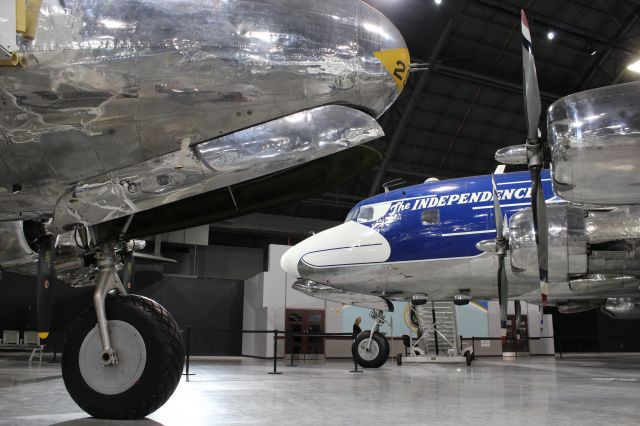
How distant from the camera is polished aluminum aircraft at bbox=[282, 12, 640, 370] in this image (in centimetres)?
488

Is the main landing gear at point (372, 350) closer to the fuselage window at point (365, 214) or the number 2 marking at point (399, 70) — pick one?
the fuselage window at point (365, 214)

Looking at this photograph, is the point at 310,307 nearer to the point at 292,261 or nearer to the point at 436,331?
the point at 436,331

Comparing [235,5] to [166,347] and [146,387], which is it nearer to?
[166,347]

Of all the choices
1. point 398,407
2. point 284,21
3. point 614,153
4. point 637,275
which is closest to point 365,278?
point 637,275

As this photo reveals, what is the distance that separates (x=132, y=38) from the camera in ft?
11.8

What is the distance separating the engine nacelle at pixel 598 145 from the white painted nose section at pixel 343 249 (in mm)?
6214

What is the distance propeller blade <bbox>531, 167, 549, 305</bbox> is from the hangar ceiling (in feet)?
43.6

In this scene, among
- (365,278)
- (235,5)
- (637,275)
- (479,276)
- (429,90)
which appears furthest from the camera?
(429,90)

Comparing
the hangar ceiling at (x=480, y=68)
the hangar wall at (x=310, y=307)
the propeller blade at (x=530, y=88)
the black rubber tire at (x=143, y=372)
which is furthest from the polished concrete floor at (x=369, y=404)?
the hangar wall at (x=310, y=307)

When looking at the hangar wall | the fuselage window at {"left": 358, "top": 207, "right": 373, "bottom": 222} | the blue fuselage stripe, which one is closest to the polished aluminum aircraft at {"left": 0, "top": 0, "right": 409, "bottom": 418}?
the blue fuselage stripe

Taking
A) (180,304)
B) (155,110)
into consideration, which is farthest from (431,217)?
(180,304)

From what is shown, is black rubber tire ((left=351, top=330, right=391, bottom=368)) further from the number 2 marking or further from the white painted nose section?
the number 2 marking

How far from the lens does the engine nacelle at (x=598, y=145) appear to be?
185 inches

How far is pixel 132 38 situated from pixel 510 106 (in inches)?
998
